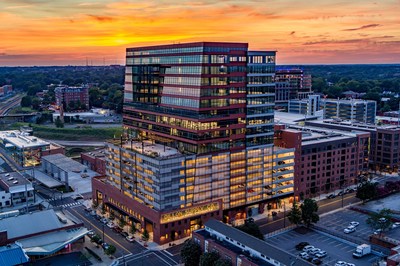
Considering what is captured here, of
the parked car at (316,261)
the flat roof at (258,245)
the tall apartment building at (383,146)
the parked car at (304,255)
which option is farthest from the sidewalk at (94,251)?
the tall apartment building at (383,146)

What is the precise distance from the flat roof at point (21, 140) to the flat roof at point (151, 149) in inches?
2354

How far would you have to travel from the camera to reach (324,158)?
4894 inches

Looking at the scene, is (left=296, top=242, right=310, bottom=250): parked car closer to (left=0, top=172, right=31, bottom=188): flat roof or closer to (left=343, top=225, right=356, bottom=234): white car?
(left=343, top=225, right=356, bottom=234): white car

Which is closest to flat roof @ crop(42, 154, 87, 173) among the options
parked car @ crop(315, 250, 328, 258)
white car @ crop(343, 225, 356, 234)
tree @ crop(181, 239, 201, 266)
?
tree @ crop(181, 239, 201, 266)

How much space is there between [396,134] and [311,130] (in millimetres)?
29621

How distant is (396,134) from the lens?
14525 cm

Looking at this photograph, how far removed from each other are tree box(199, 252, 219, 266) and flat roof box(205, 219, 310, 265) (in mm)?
4597

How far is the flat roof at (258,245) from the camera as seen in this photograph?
66.3m

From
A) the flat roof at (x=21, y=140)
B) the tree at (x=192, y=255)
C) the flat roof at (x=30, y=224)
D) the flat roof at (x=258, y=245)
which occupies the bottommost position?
the tree at (x=192, y=255)

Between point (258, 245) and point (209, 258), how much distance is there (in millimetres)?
8925

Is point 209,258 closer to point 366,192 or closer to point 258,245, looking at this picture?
point 258,245

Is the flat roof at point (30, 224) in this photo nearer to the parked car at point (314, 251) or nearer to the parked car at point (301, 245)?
the parked car at point (301, 245)

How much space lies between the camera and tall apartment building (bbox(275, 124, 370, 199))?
118125 mm

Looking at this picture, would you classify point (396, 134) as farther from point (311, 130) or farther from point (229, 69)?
point (229, 69)
